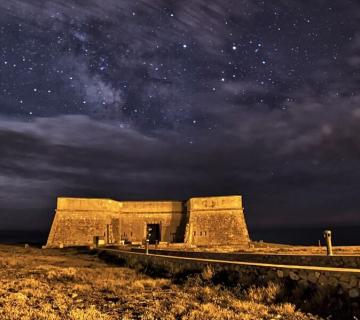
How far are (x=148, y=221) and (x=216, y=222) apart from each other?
1007 centimetres

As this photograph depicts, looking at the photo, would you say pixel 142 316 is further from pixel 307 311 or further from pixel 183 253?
pixel 183 253

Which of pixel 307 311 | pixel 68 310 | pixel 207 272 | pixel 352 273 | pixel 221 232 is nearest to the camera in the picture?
pixel 352 273

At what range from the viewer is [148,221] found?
52062mm

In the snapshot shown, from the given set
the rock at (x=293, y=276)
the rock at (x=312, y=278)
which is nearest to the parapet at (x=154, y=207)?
the rock at (x=293, y=276)

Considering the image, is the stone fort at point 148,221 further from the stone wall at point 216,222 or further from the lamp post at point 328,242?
the lamp post at point 328,242

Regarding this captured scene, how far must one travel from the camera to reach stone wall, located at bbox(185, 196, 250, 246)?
48.3 m

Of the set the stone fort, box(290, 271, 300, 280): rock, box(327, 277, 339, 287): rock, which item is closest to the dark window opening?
the stone fort

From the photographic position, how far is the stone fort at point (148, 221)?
160 ft

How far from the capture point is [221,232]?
48531mm

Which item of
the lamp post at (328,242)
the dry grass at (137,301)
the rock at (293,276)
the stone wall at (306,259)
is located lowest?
the dry grass at (137,301)

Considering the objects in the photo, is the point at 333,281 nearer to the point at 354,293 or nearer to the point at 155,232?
the point at 354,293

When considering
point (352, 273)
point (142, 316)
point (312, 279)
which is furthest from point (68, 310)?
point (352, 273)

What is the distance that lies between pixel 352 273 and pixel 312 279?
Result: 1.42m

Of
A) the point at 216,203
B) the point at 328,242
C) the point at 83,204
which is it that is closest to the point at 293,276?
the point at 328,242
